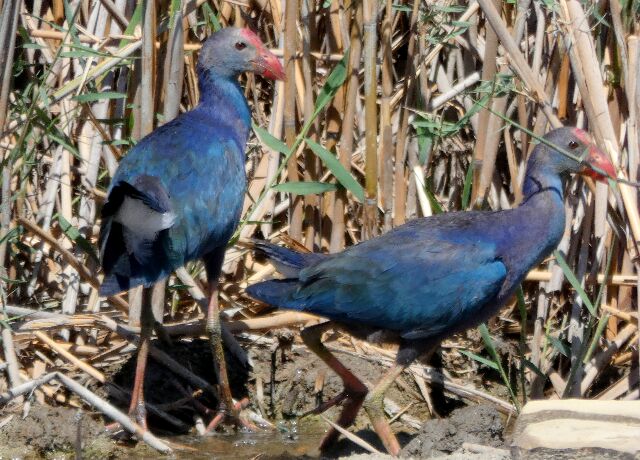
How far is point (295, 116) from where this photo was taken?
469 centimetres

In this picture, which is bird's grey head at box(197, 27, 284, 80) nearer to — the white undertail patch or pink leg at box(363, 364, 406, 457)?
the white undertail patch

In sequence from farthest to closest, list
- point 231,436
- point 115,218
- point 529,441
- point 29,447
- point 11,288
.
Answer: point 11,288 < point 231,436 < point 29,447 < point 115,218 < point 529,441

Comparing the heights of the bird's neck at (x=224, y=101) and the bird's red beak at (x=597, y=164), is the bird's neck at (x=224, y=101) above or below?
above

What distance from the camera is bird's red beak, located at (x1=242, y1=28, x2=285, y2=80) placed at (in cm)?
442

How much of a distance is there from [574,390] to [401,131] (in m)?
1.27

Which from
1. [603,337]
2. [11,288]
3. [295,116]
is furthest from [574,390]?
[11,288]

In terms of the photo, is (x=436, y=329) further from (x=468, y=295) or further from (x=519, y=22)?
(x=519, y=22)

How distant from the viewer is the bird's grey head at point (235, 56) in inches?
173

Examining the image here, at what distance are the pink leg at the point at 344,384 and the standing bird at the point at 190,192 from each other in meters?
0.40

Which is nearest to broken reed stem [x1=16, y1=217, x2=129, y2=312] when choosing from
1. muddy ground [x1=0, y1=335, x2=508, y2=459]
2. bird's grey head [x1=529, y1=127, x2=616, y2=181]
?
muddy ground [x1=0, y1=335, x2=508, y2=459]

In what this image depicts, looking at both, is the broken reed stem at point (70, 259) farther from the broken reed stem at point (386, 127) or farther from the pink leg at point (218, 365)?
the broken reed stem at point (386, 127)

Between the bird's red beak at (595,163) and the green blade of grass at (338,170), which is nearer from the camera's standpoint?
the bird's red beak at (595,163)

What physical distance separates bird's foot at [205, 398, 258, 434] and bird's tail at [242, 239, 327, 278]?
25.2 inches

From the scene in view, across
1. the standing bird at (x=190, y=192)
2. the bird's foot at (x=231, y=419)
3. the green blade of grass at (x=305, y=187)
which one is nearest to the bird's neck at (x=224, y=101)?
the standing bird at (x=190, y=192)
